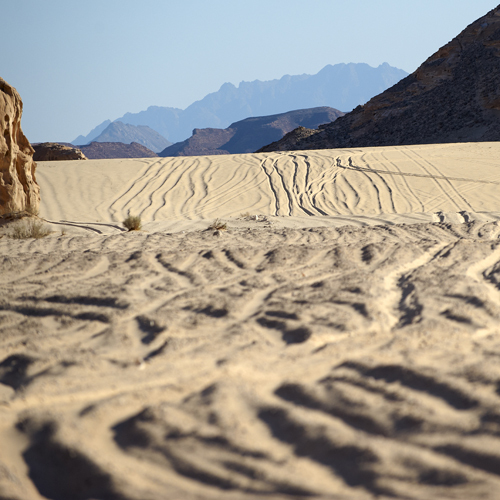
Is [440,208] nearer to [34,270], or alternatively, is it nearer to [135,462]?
[34,270]

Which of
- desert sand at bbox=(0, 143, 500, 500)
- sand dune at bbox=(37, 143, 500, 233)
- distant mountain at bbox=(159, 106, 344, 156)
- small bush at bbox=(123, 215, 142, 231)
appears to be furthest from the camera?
distant mountain at bbox=(159, 106, 344, 156)

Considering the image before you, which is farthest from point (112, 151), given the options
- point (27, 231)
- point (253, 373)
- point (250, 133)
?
point (253, 373)

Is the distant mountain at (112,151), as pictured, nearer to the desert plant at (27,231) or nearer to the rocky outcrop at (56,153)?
the rocky outcrop at (56,153)

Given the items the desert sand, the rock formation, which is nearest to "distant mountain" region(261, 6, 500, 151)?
the rock formation

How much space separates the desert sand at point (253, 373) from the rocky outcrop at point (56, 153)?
1917 centimetres

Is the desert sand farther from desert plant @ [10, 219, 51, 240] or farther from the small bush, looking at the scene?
the small bush

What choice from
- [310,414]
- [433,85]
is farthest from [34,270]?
[433,85]

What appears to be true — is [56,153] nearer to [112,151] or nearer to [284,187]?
[284,187]

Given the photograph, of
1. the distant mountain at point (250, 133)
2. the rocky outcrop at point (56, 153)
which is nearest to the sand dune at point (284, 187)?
the rocky outcrop at point (56, 153)

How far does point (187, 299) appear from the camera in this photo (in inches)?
130

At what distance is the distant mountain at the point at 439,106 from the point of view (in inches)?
1182

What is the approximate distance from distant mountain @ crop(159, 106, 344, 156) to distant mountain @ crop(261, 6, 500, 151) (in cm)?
5616

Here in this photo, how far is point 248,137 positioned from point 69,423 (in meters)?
96.0

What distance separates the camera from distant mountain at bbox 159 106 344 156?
91.5 m
